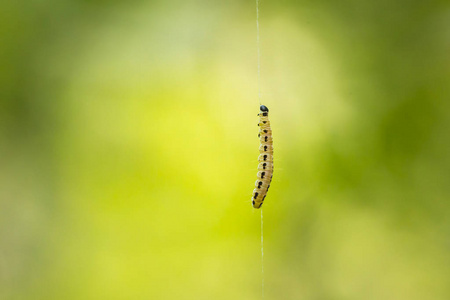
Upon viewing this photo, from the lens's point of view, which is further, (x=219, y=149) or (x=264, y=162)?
(x=219, y=149)

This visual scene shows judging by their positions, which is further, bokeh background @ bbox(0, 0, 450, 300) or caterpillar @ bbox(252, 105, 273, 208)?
bokeh background @ bbox(0, 0, 450, 300)


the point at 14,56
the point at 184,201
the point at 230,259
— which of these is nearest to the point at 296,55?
the point at 184,201

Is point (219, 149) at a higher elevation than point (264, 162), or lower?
higher

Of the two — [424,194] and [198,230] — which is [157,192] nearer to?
[198,230]

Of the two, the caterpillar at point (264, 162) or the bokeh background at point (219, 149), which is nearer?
the caterpillar at point (264, 162)

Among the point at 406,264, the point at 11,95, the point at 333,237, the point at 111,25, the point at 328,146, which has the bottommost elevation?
the point at 406,264

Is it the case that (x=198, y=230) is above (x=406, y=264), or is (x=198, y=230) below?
above

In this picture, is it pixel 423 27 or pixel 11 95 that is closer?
pixel 11 95
